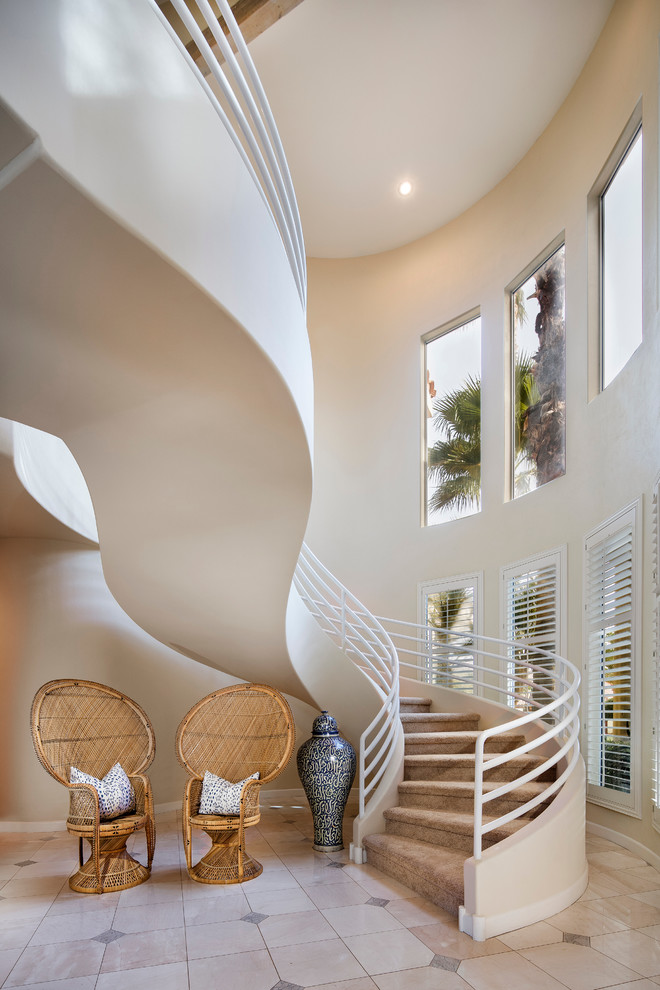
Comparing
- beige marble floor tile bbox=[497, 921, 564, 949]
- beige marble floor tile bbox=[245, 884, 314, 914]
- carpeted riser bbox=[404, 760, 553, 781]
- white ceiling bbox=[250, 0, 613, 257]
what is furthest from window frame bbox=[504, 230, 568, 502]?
beige marble floor tile bbox=[245, 884, 314, 914]

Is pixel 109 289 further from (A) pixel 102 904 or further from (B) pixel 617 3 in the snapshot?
(B) pixel 617 3

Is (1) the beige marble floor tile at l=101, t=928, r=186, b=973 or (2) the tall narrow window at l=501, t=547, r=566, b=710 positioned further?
(2) the tall narrow window at l=501, t=547, r=566, b=710

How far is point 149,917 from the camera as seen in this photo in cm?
390

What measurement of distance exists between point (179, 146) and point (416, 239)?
21.2 feet

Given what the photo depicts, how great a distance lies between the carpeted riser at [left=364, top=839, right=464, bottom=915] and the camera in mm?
3836

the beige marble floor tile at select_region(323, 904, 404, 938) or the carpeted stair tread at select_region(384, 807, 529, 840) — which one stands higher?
the carpeted stair tread at select_region(384, 807, 529, 840)

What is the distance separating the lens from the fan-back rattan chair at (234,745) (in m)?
4.67

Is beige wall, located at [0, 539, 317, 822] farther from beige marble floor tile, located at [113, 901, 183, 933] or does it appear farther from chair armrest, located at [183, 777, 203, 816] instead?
beige marble floor tile, located at [113, 901, 183, 933]

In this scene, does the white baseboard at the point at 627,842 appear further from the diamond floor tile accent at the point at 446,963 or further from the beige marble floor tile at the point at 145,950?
the beige marble floor tile at the point at 145,950

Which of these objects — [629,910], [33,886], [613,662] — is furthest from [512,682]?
[33,886]

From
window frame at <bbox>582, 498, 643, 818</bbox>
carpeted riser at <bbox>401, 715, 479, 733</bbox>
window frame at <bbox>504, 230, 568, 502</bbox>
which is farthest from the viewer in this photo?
window frame at <bbox>504, 230, 568, 502</bbox>

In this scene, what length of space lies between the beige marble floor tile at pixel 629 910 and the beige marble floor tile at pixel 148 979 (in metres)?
2.19

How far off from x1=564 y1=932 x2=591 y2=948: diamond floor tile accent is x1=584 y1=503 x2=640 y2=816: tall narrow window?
150cm

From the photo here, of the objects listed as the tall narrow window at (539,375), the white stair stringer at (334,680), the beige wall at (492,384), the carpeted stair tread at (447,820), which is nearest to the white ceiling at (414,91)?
the beige wall at (492,384)
